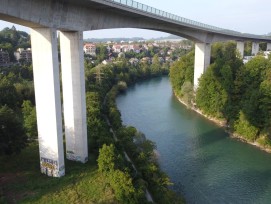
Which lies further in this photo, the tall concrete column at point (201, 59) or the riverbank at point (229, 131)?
the tall concrete column at point (201, 59)

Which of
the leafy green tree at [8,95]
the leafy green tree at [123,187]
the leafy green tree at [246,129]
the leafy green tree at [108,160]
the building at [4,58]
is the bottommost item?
the leafy green tree at [246,129]

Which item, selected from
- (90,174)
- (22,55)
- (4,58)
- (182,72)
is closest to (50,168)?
(90,174)

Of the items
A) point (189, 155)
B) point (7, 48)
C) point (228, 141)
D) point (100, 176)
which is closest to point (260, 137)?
point (228, 141)

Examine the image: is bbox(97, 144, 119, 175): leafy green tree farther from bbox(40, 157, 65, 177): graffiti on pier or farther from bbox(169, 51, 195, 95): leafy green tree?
bbox(169, 51, 195, 95): leafy green tree

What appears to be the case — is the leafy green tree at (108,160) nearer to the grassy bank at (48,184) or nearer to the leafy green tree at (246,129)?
the grassy bank at (48,184)

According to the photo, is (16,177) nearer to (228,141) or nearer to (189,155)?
(189,155)

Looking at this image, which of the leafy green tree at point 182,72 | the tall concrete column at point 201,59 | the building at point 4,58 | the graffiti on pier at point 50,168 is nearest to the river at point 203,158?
the tall concrete column at point 201,59

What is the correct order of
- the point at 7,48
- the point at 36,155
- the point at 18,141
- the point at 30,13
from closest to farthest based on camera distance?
the point at 30,13, the point at 18,141, the point at 36,155, the point at 7,48
